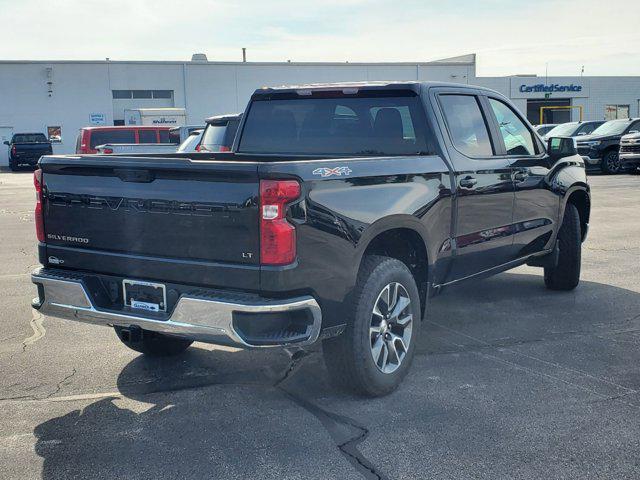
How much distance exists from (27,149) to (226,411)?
112 ft

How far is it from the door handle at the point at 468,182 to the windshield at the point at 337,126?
38 centimetres

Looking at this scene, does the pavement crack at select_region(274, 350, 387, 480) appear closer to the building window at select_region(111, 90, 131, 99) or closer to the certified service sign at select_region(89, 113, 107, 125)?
the certified service sign at select_region(89, 113, 107, 125)

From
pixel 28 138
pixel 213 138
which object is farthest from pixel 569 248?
pixel 28 138

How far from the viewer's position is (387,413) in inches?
165

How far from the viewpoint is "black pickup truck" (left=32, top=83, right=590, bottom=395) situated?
3.72 m

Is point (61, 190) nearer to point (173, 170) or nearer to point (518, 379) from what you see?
point (173, 170)

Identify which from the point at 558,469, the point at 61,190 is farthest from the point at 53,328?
the point at 558,469

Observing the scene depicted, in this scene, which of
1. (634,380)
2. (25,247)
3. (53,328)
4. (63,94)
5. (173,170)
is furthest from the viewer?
(63,94)

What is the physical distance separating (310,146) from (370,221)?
1558 mm

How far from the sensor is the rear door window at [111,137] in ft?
74.3

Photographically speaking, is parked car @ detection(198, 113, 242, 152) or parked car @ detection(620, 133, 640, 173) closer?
parked car @ detection(198, 113, 242, 152)

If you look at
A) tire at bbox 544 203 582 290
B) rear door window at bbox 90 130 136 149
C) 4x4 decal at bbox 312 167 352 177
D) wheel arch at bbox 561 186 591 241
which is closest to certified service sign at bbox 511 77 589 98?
rear door window at bbox 90 130 136 149

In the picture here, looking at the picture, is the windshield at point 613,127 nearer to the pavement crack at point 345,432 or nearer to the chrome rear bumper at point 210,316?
the pavement crack at point 345,432

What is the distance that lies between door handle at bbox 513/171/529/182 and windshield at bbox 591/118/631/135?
65.5 feet
